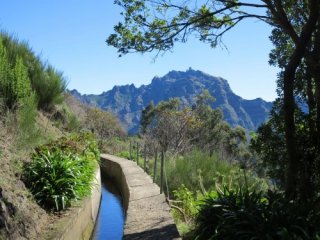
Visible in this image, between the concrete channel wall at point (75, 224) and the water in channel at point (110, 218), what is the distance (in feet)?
0.98

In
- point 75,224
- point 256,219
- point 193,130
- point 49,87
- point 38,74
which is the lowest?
point 75,224

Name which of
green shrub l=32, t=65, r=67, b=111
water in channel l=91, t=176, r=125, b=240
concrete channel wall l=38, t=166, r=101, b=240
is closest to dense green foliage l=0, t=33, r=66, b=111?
green shrub l=32, t=65, r=67, b=111

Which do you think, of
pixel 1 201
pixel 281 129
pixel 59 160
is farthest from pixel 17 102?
pixel 281 129

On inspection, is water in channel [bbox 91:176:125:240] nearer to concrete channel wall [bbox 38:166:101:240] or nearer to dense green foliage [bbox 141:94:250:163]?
concrete channel wall [bbox 38:166:101:240]

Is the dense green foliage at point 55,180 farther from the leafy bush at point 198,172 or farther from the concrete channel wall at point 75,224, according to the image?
the leafy bush at point 198,172

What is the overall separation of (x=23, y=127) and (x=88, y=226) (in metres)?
2.76

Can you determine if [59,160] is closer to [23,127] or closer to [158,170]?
[23,127]

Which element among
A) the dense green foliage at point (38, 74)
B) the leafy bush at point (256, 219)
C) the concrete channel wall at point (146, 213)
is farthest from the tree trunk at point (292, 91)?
the dense green foliage at point (38, 74)

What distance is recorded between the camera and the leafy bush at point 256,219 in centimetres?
561

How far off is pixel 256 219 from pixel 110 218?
7321mm

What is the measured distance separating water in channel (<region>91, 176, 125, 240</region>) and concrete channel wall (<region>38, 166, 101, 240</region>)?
30 cm

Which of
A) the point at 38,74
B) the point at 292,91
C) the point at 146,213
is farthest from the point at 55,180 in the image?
the point at 38,74

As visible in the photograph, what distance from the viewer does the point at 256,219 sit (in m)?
5.97

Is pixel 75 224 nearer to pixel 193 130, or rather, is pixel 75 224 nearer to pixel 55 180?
pixel 55 180
